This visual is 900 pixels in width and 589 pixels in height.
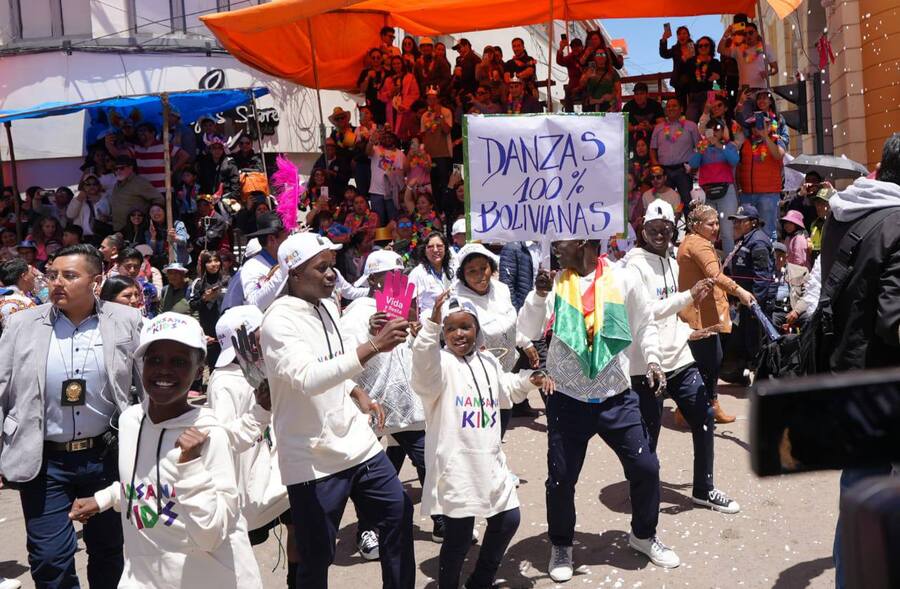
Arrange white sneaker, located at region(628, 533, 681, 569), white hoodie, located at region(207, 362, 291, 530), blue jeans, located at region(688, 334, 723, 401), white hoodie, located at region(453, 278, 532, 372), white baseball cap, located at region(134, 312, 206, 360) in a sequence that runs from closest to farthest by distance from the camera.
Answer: white baseball cap, located at region(134, 312, 206, 360) < white hoodie, located at region(207, 362, 291, 530) < white sneaker, located at region(628, 533, 681, 569) < white hoodie, located at region(453, 278, 532, 372) < blue jeans, located at region(688, 334, 723, 401)

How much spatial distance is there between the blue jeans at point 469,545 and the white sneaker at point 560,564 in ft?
1.79

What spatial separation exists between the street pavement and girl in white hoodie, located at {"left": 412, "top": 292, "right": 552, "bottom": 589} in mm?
714

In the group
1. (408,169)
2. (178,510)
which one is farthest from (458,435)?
(408,169)

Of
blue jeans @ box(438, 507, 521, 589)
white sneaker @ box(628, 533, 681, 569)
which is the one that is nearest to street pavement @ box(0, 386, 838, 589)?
white sneaker @ box(628, 533, 681, 569)

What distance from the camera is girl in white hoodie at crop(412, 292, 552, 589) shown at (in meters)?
4.40

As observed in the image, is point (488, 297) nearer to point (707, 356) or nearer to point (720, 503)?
point (707, 356)

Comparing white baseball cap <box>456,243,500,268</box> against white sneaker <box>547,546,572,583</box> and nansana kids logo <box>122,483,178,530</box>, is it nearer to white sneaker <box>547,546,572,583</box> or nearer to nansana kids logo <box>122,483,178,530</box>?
white sneaker <box>547,546,572,583</box>

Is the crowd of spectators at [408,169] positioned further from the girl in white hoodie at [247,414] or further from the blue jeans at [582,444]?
the girl in white hoodie at [247,414]

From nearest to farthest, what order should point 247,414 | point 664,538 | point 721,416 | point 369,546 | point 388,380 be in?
point 247,414, point 369,546, point 664,538, point 388,380, point 721,416

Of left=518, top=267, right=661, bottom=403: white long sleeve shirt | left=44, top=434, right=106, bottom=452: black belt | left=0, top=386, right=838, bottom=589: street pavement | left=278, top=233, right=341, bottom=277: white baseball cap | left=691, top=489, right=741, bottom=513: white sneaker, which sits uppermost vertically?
left=278, top=233, right=341, bottom=277: white baseball cap

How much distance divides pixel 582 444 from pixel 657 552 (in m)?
0.79

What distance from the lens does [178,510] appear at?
3.10 meters

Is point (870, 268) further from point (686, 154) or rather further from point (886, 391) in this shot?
point (686, 154)

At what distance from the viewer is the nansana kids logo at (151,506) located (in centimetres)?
311
